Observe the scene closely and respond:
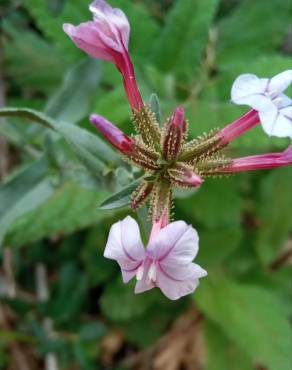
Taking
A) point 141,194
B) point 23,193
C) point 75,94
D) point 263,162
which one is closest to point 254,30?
point 75,94

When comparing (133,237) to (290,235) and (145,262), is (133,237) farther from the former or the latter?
(290,235)

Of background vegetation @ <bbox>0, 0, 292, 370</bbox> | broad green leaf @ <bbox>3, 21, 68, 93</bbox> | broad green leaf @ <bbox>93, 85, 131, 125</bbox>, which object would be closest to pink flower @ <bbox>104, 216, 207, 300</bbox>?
background vegetation @ <bbox>0, 0, 292, 370</bbox>

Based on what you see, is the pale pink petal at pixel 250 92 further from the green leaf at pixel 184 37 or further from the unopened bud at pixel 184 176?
the green leaf at pixel 184 37

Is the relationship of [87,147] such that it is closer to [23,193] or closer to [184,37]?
[23,193]

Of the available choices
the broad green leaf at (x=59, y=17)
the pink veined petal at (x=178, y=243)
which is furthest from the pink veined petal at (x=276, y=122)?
the broad green leaf at (x=59, y=17)

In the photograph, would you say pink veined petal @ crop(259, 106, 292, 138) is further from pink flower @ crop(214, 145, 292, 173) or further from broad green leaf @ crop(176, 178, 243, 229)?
broad green leaf @ crop(176, 178, 243, 229)
